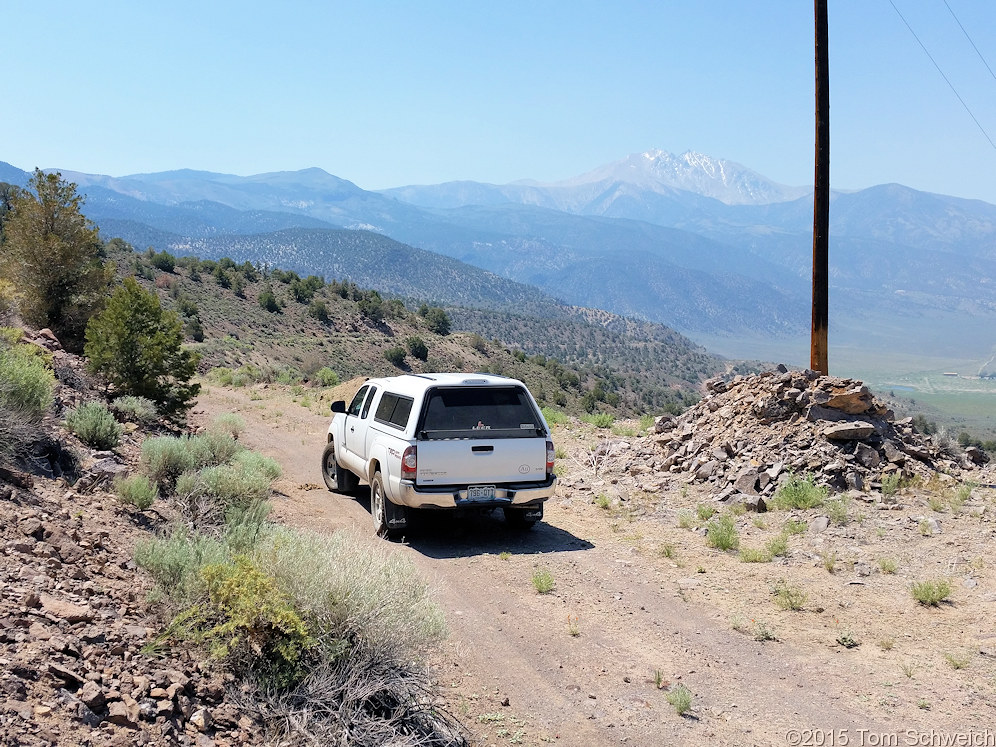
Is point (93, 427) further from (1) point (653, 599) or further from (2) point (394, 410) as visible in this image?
(1) point (653, 599)

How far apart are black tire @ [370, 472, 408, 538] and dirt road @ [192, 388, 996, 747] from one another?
0.30m

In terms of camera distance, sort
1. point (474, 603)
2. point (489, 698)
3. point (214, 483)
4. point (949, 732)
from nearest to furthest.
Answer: point (949, 732) < point (489, 698) < point (474, 603) < point (214, 483)

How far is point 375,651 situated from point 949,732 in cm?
370

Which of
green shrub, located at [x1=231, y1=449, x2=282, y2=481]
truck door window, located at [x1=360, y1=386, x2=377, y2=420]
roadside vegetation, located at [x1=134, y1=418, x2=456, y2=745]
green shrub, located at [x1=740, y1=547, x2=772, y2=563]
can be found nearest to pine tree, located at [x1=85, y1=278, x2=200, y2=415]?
green shrub, located at [x1=231, y1=449, x2=282, y2=481]

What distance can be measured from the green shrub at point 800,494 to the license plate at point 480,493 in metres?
4.58

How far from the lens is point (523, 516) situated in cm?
1007

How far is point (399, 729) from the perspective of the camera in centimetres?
470

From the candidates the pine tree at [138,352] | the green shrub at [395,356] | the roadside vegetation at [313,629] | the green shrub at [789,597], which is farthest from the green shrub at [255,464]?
the green shrub at [395,356]

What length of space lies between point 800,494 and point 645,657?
578 cm

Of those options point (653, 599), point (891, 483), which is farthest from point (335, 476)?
point (891, 483)

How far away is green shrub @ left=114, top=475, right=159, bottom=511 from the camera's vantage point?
25.6 ft

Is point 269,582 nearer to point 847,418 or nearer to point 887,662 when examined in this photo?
point 887,662

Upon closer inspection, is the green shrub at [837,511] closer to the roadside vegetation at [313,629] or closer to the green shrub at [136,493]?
the roadside vegetation at [313,629]

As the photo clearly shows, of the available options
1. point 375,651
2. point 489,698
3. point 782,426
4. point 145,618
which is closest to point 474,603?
point 489,698
